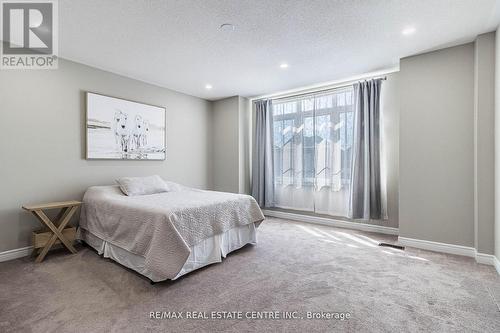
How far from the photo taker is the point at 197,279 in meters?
2.29

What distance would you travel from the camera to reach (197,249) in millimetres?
2467

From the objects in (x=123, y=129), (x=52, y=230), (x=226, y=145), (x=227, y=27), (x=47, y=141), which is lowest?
(x=52, y=230)

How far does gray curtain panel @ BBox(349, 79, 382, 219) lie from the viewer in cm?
371

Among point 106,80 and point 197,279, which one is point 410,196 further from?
point 106,80

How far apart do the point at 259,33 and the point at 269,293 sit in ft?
8.26

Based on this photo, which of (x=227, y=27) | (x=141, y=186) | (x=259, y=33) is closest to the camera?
(x=227, y=27)

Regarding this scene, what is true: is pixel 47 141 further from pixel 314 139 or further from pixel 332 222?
pixel 332 222

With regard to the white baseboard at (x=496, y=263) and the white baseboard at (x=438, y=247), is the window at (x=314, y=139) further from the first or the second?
the white baseboard at (x=496, y=263)

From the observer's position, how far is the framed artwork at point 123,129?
3.41m

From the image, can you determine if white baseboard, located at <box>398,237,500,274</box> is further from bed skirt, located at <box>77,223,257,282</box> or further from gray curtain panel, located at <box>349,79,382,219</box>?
bed skirt, located at <box>77,223,257,282</box>

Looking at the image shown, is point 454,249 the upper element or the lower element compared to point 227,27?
lower

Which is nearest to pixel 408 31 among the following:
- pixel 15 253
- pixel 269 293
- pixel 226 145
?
pixel 269 293

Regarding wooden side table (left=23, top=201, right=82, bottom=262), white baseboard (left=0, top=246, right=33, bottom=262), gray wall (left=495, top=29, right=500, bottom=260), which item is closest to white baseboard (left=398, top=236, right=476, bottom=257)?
gray wall (left=495, top=29, right=500, bottom=260)

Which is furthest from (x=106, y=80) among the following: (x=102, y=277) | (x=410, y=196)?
(x=410, y=196)
